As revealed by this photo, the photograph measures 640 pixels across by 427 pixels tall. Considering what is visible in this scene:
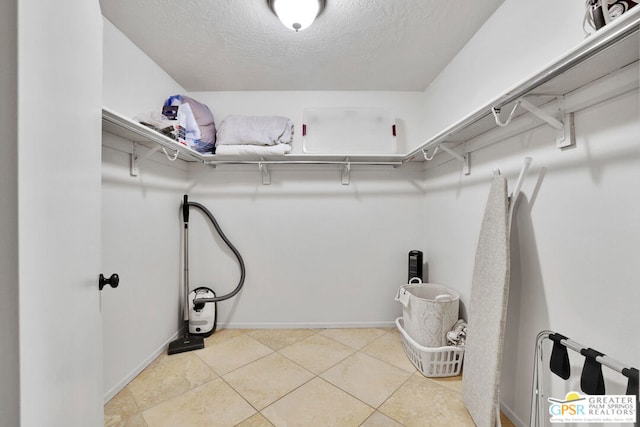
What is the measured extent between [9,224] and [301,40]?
5.50 ft

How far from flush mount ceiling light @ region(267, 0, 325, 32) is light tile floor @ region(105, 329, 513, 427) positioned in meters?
2.16

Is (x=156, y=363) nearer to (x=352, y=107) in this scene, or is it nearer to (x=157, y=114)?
(x=157, y=114)

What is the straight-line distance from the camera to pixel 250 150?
1867 mm

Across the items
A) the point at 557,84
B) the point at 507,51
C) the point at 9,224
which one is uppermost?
the point at 507,51

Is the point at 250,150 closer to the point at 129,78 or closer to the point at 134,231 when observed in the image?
the point at 129,78

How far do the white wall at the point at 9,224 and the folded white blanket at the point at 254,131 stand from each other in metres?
1.55

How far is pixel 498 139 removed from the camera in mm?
1326

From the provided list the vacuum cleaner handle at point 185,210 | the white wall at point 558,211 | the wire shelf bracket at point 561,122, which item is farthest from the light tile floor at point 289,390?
the wire shelf bracket at point 561,122

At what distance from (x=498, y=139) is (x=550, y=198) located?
471mm

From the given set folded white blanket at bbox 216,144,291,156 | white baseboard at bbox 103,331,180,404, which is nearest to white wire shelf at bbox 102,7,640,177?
folded white blanket at bbox 216,144,291,156

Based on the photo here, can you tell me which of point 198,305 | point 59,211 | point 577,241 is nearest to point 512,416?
point 577,241

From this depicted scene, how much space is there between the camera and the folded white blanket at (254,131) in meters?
1.92

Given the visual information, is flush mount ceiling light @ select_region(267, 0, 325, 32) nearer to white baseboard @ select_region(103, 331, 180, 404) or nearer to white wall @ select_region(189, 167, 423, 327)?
white wall @ select_region(189, 167, 423, 327)

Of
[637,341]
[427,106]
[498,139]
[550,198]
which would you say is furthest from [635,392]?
[427,106]
